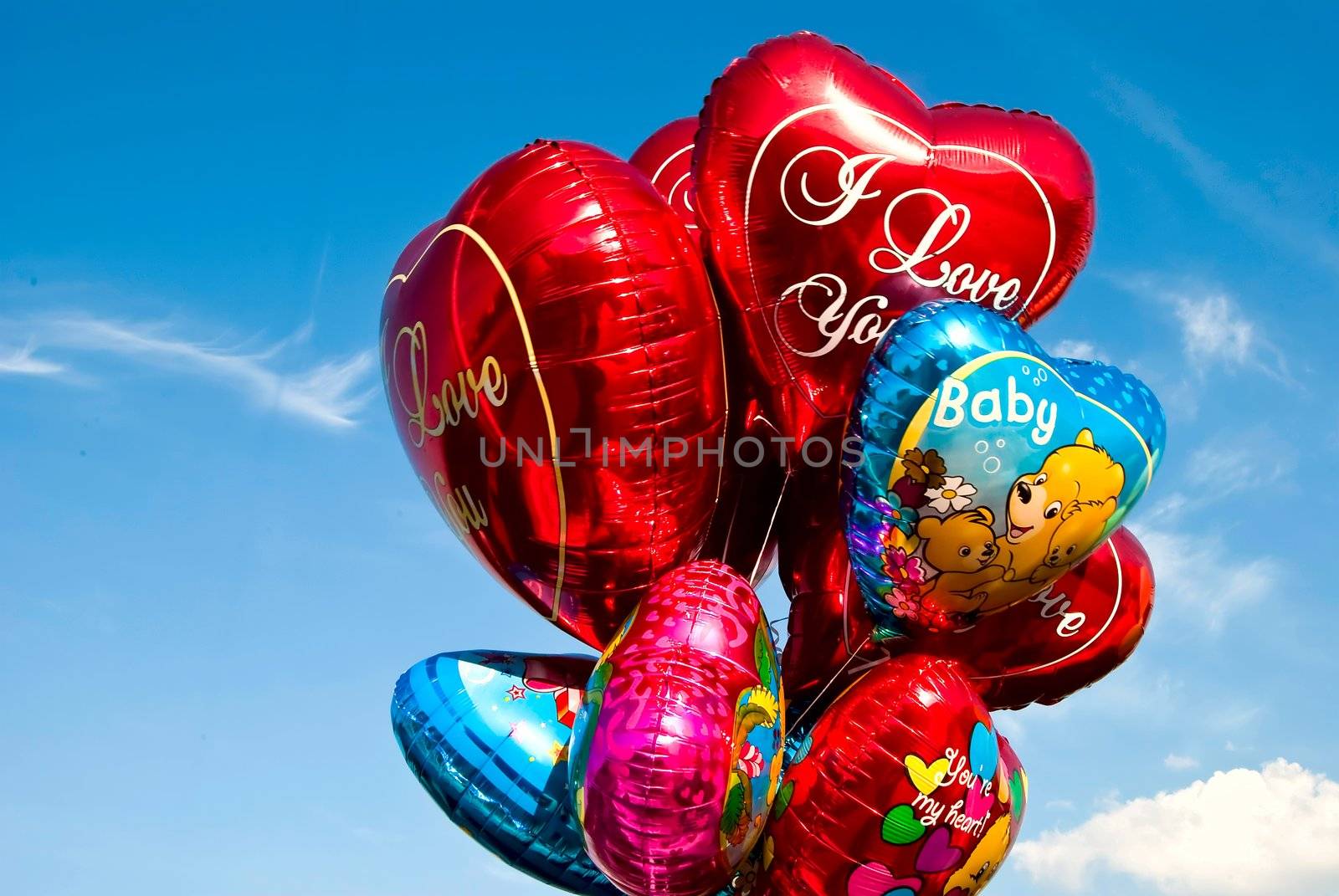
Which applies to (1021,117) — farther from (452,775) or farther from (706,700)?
(452,775)

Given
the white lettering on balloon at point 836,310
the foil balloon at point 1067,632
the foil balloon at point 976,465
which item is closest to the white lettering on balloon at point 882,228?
the white lettering on balloon at point 836,310

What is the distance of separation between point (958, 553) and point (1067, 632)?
4.96 ft

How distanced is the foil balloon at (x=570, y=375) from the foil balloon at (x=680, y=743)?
0.36 meters

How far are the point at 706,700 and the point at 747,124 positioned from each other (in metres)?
2.40

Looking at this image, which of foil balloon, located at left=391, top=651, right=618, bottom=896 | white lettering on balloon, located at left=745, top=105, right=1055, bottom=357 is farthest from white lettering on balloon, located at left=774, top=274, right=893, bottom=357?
foil balloon, located at left=391, top=651, right=618, bottom=896

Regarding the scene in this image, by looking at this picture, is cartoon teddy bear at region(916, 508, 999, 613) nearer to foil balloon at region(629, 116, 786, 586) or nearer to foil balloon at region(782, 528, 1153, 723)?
foil balloon at region(782, 528, 1153, 723)

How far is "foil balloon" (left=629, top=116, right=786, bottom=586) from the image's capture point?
7.11 meters

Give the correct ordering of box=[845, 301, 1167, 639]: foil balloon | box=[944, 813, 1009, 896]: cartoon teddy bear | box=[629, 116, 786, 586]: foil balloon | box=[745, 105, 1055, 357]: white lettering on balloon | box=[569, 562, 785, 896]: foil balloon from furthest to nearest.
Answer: box=[629, 116, 786, 586]: foil balloon, box=[944, 813, 1009, 896]: cartoon teddy bear, box=[745, 105, 1055, 357]: white lettering on balloon, box=[845, 301, 1167, 639]: foil balloon, box=[569, 562, 785, 896]: foil balloon

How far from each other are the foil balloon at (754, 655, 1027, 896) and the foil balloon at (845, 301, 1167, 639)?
1.10ft

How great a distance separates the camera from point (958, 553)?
20.9ft

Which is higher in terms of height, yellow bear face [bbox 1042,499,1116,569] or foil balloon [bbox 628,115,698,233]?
foil balloon [bbox 628,115,698,233]

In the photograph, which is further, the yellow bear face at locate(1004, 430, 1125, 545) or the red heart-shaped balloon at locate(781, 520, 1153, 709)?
the red heart-shaped balloon at locate(781, 520, 1153, 709)

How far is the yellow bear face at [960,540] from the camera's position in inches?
248

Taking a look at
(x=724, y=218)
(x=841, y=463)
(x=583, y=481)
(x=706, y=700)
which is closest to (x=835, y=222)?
(x=724, y=218)
